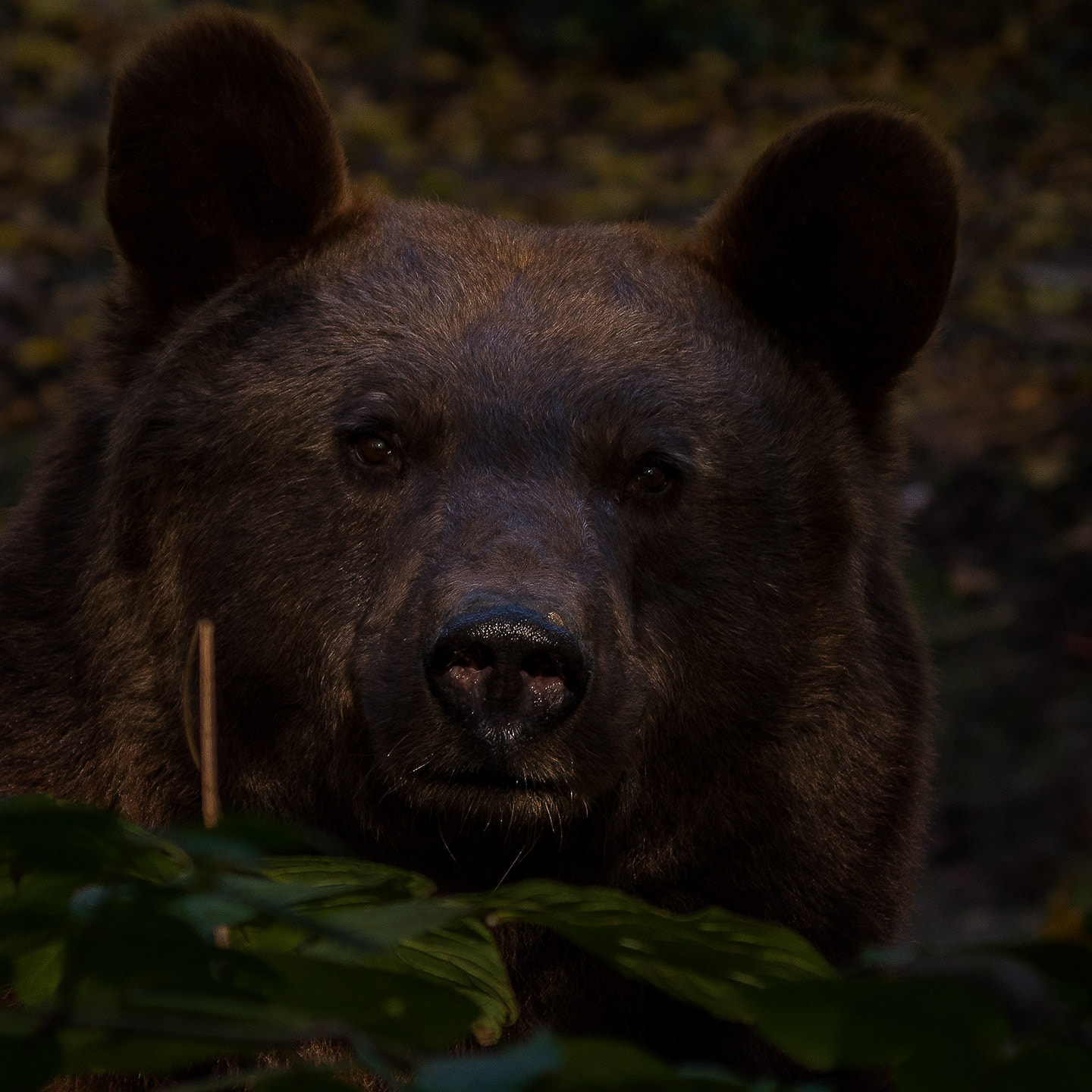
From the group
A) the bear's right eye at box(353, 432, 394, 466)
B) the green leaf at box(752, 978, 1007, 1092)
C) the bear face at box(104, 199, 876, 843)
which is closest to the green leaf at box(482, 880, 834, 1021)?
the green leaf at box(752, 978, 1007, 1092)

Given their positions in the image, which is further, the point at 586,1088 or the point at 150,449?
the point at 150,449

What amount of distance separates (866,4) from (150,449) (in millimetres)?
14858

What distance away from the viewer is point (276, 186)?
3.79m

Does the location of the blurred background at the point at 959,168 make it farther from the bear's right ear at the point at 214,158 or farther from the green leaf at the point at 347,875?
the green leaf at the point at 347,875

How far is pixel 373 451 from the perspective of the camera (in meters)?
3.45

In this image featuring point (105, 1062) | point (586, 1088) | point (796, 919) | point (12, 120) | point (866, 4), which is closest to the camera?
point (586, 1088)

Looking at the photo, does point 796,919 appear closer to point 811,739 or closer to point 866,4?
point 811,739

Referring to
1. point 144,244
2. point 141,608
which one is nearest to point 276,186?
point 144,244

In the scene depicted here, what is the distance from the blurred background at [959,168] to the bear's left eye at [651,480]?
1415 mm

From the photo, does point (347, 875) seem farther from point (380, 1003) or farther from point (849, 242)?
point (849, 242)

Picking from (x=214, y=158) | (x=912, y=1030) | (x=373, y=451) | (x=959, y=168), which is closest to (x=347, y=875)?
(x=912, y=1030)

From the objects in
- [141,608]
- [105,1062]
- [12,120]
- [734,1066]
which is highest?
[105,1062]

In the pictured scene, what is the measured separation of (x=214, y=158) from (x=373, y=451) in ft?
2.71

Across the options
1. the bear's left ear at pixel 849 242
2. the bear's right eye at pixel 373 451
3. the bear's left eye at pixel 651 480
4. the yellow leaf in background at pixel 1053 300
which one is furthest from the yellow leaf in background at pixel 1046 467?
the bear's right eye at pixel 373 451
